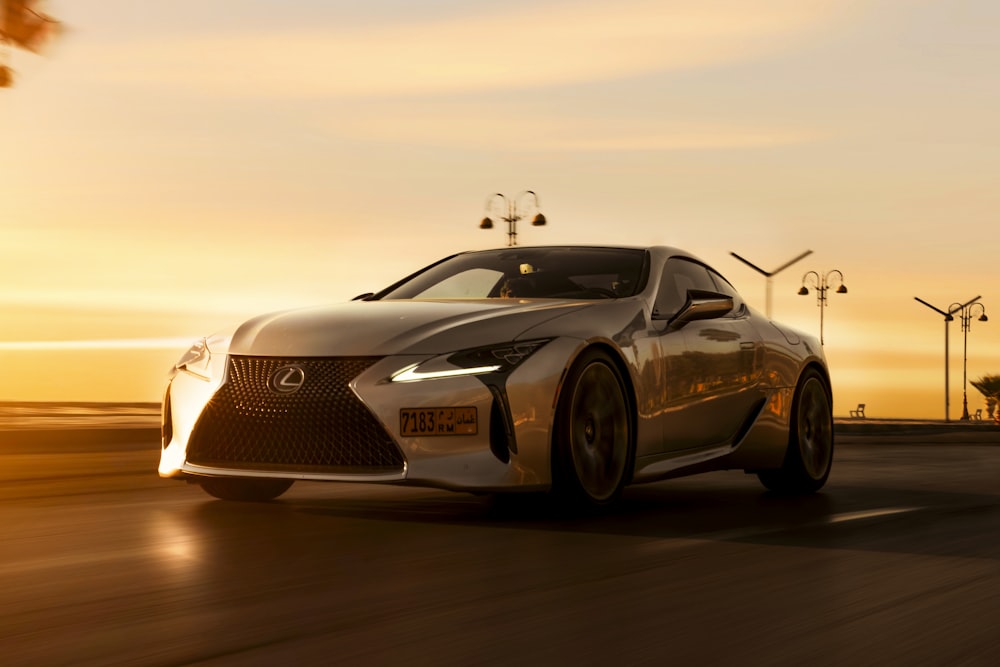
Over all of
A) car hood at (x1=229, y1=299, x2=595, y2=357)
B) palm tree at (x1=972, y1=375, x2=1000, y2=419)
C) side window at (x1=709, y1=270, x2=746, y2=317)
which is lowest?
palm tree at (x1=972, y1=375, x2=1000, y2=419)

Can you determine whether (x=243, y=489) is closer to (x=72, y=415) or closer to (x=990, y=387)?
(x=72, y=415)

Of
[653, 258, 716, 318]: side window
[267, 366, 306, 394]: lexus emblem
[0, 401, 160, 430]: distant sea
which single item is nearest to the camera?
[267, 366, 306, 394]: lexus emblem

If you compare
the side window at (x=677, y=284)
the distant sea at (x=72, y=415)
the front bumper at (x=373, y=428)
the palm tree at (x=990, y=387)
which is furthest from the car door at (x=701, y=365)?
the palm tree at (x=990, y=387)

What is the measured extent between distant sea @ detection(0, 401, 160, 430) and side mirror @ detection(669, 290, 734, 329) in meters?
8.69

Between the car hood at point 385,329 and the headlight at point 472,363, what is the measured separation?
0.05m

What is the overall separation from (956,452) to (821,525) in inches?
389

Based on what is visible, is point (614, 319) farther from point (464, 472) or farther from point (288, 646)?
point (288, 646)

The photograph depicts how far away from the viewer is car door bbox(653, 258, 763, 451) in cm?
884

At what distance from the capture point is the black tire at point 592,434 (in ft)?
25.7

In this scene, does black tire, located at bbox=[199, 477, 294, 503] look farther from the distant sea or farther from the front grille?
the distant sea

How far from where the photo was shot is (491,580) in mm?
5797

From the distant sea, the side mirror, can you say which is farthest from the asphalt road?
the distant sea

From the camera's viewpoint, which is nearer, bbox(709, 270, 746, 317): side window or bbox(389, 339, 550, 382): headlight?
bbox(389, 339, 550, 382): headlight

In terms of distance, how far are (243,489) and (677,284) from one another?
287 cm
